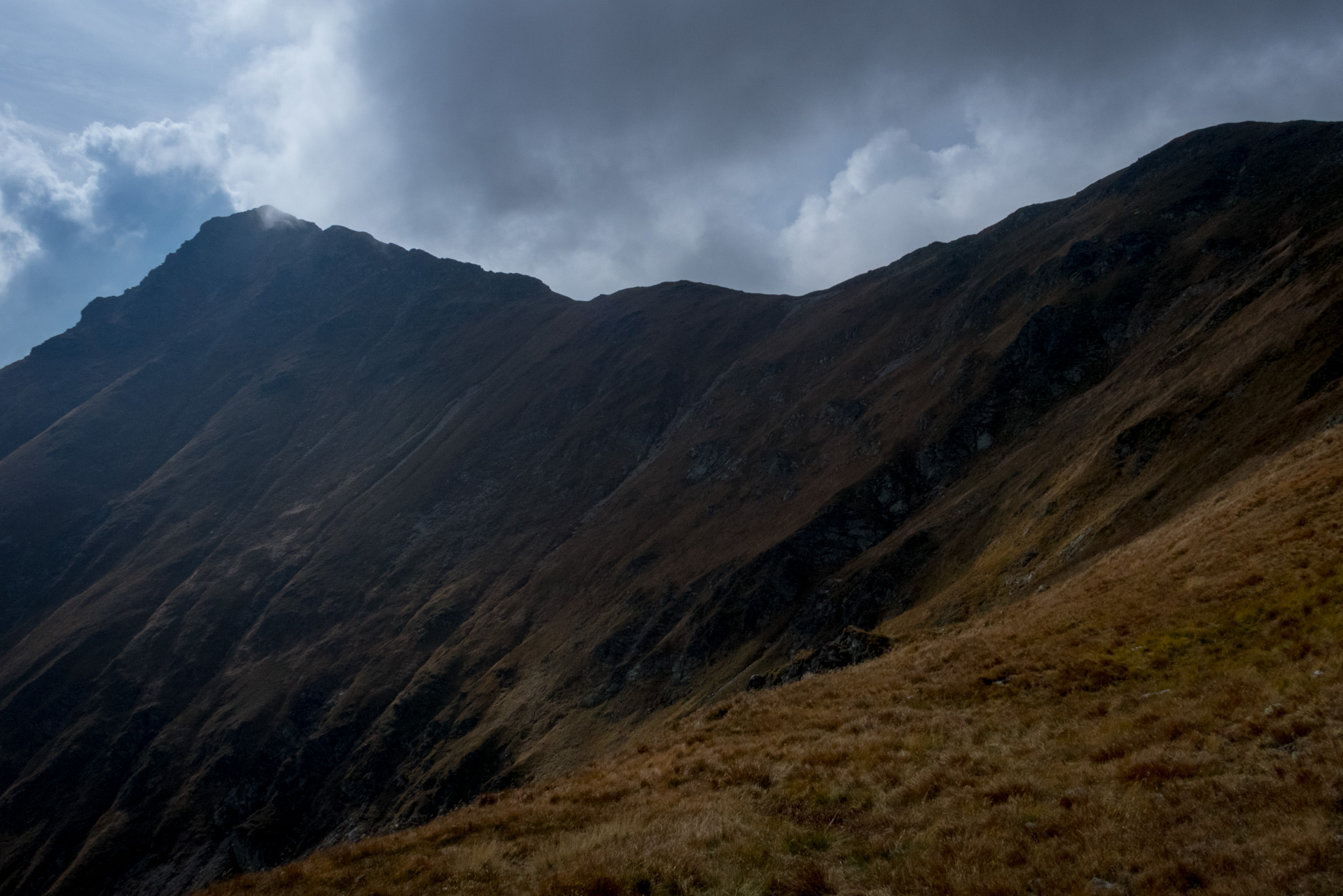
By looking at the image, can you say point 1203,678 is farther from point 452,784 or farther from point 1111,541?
point 452,784

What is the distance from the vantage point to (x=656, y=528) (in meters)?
114

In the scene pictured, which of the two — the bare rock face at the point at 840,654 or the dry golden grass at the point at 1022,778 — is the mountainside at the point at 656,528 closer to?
the bare rock face at the point at 840,654

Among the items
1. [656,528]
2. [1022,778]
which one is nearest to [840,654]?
[1022,778]

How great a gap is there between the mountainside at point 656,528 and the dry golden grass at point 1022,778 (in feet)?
59.5

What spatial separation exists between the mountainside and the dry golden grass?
59.5 ft

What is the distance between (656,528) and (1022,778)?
101177mm

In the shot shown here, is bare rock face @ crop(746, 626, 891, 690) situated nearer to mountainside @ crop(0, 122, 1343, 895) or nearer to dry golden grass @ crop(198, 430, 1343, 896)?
dry golden grass @ crop(198, 430, 1343, 896)

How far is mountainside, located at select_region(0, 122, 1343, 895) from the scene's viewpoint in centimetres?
5719

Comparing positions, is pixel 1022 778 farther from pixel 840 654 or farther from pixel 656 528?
pixel 656 528

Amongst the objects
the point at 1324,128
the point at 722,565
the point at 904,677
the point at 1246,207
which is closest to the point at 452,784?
the point at 722,565

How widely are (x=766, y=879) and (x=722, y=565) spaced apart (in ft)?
269

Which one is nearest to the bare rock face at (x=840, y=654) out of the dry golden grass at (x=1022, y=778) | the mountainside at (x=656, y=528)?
the dry golden grass at (x=1022, y=778)

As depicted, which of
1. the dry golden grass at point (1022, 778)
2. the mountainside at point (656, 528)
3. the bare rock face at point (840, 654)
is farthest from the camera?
the mountainside at point (656, 528)

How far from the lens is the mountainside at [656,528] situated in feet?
188
